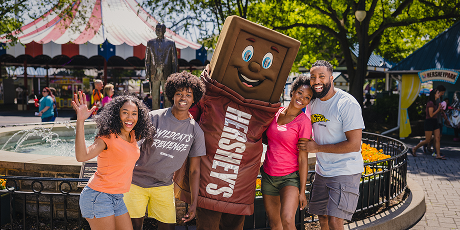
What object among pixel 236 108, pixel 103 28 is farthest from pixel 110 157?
pixel 103 28

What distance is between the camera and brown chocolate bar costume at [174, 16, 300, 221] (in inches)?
120

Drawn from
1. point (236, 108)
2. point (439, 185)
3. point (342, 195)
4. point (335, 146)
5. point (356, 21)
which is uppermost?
point (356, 21)

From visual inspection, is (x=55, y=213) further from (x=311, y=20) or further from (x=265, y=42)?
(x=311, y=20)

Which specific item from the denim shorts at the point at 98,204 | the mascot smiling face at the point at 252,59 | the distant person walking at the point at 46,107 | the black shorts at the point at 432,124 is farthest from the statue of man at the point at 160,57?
the black shorts at the point at 432,124

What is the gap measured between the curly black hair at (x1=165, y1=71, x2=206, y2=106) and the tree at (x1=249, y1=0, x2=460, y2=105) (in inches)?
447

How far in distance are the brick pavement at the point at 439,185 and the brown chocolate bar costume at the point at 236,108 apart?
3.10 meters

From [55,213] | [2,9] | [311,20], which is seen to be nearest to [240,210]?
[55,213]

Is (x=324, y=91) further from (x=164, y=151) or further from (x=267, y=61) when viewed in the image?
(x=164, y=151)

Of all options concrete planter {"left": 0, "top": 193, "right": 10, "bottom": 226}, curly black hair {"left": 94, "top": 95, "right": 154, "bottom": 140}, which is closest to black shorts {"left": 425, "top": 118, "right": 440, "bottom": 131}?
curly black hair {"left": 94, "top": 95, "right": 154, "bottom": 140}

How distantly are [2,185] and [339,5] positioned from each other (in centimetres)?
1539

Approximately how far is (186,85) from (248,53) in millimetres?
642

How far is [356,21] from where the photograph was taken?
13.5 metres

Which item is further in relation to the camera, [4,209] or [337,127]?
[4,209]

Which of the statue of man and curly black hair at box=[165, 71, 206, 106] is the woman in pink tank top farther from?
the statue of man
